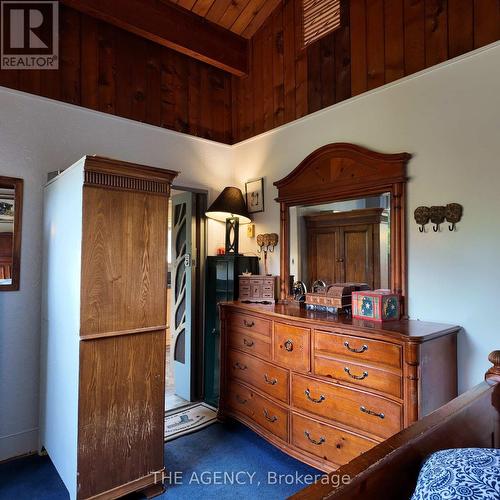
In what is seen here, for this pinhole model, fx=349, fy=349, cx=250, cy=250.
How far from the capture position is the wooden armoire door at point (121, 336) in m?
1.81

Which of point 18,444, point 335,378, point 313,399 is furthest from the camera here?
point 18,444

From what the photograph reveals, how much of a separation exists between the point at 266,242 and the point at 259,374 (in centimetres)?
116

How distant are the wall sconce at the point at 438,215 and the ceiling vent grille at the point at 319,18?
1.60 m

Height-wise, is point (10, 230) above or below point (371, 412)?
above

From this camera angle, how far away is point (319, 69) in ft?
9.09

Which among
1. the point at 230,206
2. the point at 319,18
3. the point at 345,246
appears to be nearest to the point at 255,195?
the point at 230,206

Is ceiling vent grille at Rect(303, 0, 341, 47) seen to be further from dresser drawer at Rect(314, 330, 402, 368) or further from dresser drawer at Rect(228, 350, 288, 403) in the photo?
dresser drawer at Rect(228, 350, 288, 403)

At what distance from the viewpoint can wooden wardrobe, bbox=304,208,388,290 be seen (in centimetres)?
236

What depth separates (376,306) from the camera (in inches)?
81.2

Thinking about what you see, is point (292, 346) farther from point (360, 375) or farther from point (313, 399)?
point (360, 375)

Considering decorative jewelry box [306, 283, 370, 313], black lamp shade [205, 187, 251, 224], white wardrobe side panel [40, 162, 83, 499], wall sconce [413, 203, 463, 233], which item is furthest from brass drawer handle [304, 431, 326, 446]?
black lamp shade [205, 187, 251, 224]

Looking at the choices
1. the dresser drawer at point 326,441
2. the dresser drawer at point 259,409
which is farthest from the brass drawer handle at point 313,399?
the dresser drawer at point 259,409

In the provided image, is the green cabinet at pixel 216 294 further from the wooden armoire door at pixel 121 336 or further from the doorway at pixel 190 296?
the wooden armoire door at pixel 121 336

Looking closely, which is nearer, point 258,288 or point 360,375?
point 360,375
